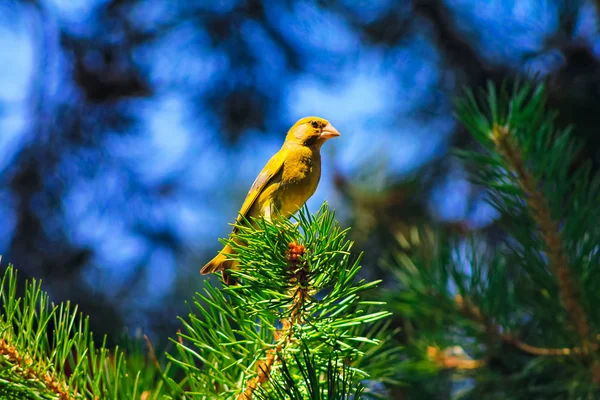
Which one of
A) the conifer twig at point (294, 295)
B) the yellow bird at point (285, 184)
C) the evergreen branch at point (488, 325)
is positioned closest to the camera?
the conifer twig at point (294, 295)

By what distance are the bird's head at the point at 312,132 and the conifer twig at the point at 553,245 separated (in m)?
0.95

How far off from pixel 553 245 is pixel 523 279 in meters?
0.29

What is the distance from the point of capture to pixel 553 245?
5.38 ft

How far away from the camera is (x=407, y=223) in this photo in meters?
3.33

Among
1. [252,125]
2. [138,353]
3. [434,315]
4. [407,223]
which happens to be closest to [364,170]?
[407,223]

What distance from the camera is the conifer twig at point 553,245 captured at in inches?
64.6

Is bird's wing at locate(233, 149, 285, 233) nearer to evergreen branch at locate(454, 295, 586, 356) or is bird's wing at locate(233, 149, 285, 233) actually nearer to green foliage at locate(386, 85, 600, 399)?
green foliage at locate(386, 85, 600, 399)

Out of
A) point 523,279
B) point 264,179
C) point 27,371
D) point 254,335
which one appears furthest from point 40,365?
point 523,279

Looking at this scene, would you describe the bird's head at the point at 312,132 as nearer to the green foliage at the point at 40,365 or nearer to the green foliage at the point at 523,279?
the green foliage at the point at 523,279

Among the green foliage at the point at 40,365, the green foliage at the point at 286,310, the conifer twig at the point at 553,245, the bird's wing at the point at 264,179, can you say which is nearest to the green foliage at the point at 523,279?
the conifer twig at the point at 553,245

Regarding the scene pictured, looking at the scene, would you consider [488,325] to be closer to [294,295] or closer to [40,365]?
[294,295]

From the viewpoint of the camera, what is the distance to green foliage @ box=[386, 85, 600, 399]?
1.65m

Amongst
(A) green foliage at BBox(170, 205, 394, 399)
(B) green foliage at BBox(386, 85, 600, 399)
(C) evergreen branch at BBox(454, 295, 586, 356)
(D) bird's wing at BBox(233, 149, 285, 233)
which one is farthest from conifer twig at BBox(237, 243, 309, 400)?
(D) bird's wing at BBox(233, 149, 285, 233)

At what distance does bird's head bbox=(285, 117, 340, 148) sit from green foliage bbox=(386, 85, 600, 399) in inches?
27.6
